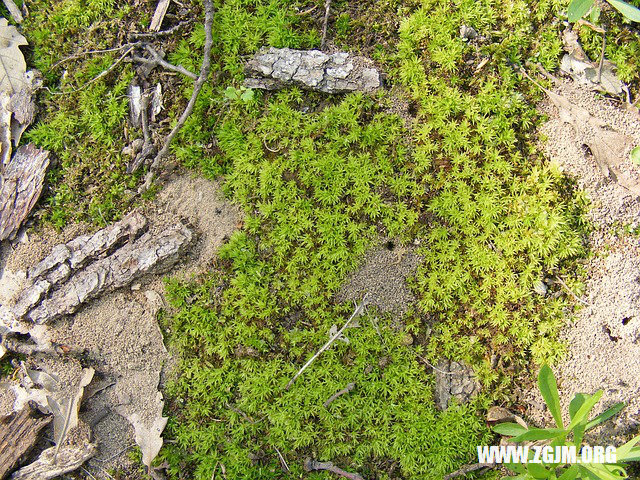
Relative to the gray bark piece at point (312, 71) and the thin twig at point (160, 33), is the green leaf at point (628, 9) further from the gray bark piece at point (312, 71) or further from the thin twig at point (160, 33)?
the thin twig at point (160, 33)

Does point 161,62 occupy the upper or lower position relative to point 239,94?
upper

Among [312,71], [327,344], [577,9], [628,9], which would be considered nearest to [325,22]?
[312,71]

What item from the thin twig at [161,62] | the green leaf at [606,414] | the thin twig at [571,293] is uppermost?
the thin twig at [161,62]

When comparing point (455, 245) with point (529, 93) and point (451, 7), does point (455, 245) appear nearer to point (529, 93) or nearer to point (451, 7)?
point (529, 93)

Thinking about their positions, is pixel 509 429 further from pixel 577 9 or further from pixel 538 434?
pixel 577 9

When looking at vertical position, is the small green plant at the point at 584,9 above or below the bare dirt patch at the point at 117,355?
above

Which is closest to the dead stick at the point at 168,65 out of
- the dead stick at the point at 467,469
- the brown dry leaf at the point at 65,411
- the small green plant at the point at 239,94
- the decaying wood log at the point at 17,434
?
the small green plant at the point at 239,94

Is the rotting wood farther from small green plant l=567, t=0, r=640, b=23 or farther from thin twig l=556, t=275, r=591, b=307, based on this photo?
thin twig l=556, t=275, r=591, b=307
